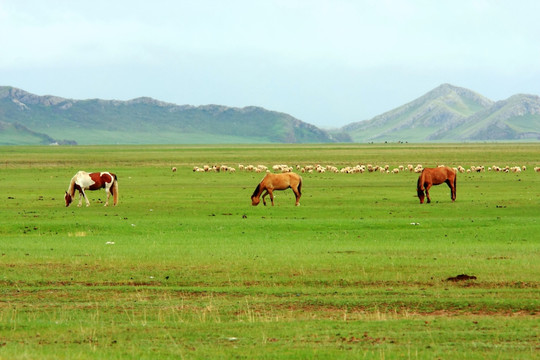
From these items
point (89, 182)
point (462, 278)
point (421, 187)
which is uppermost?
point (89, 182)

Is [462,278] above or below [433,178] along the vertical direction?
below

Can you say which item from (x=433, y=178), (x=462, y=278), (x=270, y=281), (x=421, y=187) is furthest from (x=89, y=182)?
(x=462, y=278)

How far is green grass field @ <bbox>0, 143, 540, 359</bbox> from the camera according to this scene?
12953mm

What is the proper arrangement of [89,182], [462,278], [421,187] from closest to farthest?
[462,278]
[89,182]
[421,187]

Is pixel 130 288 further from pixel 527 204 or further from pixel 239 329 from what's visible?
pixel 527 204

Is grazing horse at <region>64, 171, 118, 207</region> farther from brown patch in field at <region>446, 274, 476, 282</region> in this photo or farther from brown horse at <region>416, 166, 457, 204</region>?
brown patch in field at <region>446, 274, 476, 282</region>

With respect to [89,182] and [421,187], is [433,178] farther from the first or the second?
[89,182]

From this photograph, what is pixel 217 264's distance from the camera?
22.2 meters

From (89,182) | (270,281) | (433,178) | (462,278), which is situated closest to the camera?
(462,278)

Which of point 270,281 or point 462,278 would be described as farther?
point 270,281

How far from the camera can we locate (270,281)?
19609 mm

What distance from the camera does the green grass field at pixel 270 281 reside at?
1295 centimetres

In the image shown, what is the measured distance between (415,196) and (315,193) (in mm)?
6197

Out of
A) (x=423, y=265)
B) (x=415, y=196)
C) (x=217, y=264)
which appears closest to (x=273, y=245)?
(x=217, y=264)
